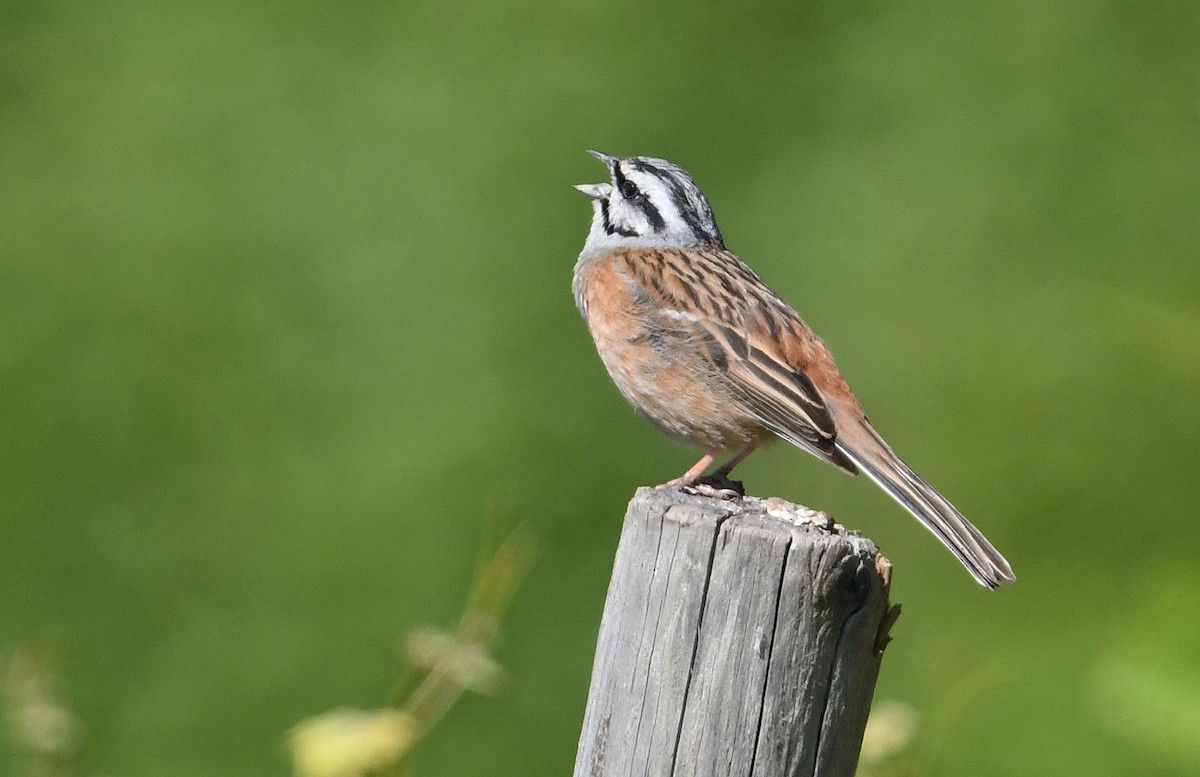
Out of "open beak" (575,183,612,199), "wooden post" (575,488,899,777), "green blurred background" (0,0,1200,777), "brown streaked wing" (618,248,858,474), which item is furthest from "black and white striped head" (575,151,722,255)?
"wooden post" (575,488,899,777)

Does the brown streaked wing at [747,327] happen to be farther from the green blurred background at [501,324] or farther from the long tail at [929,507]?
the green blurred background at [501,324]

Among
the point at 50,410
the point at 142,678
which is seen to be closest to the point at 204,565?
the point at 142,678

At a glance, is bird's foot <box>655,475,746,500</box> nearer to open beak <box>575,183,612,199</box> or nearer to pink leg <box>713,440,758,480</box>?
pink leg <box>713,440,758,480</box>

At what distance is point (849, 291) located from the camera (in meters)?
11.3

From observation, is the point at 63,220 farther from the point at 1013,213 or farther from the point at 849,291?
the point at 1013,213

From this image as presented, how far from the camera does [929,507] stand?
207 inches

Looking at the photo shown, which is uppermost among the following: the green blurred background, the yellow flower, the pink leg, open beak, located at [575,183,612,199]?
the green blurred background

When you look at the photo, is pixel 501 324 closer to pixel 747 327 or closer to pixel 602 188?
pixel 602 188

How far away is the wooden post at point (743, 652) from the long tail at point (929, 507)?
1118 millimetres

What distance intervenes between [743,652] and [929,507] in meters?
1.86

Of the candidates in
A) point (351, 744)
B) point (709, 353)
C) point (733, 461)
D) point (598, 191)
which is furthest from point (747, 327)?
point (351, 744)

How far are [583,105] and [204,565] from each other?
442 cm

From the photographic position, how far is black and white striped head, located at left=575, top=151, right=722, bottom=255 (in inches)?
261

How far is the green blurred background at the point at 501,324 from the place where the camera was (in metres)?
9.11
